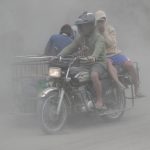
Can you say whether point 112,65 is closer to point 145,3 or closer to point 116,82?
point 116,82

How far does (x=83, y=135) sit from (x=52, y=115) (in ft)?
1.71

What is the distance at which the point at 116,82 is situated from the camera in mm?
9227

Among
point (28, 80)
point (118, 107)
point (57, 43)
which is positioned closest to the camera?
point (28, 80)

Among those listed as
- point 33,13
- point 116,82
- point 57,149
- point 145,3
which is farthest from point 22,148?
point 145,3

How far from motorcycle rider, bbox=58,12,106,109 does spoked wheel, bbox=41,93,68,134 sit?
1.89 feet

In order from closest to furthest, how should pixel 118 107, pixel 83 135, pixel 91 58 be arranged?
pixel 83 135 < pixel 91 58 < pixel 118 107

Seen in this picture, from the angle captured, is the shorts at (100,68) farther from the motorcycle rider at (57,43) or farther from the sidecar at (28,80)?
the motorcycle rider at (57,43)

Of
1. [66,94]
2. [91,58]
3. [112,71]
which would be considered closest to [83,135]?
[66,94]

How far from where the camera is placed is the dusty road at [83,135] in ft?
25.0

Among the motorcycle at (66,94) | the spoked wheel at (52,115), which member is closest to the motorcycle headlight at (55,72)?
the motorcycle at (66,94)

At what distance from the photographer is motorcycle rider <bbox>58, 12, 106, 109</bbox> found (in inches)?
352

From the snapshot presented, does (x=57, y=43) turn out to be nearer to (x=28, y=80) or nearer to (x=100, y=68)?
(x=28, y=80)

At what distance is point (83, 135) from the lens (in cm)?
837

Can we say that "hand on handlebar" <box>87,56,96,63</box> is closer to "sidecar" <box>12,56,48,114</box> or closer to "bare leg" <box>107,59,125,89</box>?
"bare leg" <box>107,59,125,89</box>
